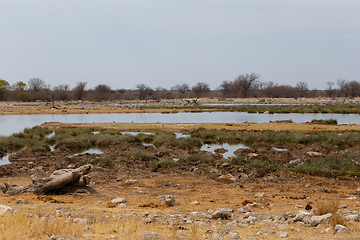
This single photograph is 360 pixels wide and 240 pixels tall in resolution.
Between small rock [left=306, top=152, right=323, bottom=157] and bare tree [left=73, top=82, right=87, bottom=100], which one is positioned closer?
small rock [left=306, top=152, right=323, bottom=157]

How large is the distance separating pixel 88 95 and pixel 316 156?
363 ft

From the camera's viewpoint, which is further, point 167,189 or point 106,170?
point 106,170

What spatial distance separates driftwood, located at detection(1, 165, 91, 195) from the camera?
11.4m

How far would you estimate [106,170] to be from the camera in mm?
15852

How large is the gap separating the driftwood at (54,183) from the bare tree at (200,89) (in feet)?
423

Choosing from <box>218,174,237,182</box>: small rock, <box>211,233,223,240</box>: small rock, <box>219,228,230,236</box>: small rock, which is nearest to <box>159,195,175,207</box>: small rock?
<box>219,228,230,236</box>: small rock

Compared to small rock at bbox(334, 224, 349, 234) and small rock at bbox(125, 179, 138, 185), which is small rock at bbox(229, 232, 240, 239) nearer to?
small rock at bbox(334, 224, 349, 234)

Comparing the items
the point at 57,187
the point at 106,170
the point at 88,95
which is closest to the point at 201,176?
the point at 106,170

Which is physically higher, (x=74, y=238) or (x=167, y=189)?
(x=74, y=238)

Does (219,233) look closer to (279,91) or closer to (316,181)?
(316,181)

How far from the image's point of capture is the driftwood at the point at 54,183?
11398 millimetres

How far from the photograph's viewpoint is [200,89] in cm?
14138

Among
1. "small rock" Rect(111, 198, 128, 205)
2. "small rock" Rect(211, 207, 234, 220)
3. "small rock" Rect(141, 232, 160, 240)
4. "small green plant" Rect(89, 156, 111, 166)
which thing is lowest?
"small green plant" Rect(89, 156, 111, 166)

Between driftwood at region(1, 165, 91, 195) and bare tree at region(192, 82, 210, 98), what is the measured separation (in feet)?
423
